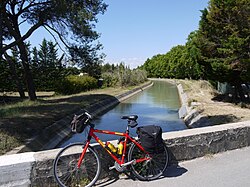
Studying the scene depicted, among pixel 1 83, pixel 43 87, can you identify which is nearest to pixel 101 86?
pixel 43 87

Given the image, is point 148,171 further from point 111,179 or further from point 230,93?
point 230,93

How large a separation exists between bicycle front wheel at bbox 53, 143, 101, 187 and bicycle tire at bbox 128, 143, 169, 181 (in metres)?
0.52

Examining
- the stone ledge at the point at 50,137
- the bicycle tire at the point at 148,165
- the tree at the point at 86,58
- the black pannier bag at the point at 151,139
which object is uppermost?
the tree at the point at 86,58

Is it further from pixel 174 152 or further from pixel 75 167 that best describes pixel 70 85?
pixel 75 167

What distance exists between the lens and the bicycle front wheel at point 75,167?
3.27 metres

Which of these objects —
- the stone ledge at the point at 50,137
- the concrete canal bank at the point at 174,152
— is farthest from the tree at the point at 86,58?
the concrete canal bank at the point at 174,152

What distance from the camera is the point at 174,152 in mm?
4098

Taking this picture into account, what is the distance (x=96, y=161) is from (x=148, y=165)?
77 centimetres

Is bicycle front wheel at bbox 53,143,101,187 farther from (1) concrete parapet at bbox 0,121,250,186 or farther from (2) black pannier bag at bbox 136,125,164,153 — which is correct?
(2) black pannier bag at bbox 136,125,164,153

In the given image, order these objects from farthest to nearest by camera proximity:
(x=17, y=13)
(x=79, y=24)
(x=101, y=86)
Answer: (x=101, y=86), (x=17, y=13), (x=79, y=24)

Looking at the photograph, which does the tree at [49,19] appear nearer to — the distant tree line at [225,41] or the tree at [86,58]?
the tree at [86,58]

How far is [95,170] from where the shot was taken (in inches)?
137

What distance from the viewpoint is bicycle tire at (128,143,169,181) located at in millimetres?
3639

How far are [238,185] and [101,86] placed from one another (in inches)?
1159
